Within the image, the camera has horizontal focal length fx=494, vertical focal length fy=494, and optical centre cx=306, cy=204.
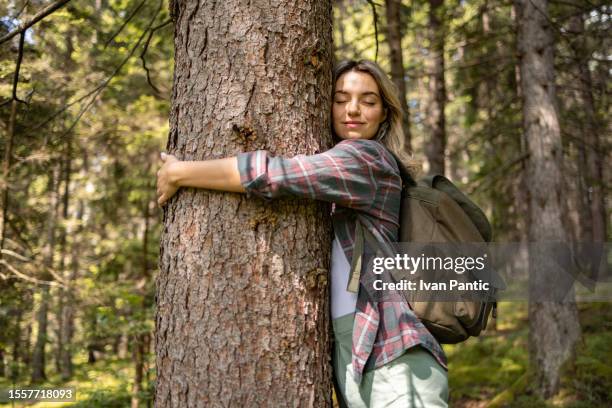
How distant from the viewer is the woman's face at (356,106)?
2.55 metres

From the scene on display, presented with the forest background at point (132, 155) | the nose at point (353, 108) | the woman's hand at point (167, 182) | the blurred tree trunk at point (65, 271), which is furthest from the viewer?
the blurred tree trunk at point (65, 271)

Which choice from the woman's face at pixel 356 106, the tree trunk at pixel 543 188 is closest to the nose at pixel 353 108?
the woman's face at pixel 356 106

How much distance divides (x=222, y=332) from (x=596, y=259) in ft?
28.4

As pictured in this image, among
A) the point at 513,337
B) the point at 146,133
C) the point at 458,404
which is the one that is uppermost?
the point at 146,133

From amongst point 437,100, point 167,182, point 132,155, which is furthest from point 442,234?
point 132,155

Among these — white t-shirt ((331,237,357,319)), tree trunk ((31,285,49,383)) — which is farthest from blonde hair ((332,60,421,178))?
tree trunk ((31,285,49,383))

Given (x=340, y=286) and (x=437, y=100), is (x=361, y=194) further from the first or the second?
(x=437, y=100)

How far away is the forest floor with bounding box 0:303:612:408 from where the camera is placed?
6.73 m

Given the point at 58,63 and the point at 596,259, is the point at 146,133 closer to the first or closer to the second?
the point at 58,63

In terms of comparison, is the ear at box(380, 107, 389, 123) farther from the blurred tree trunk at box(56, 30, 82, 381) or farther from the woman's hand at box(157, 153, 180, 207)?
the blurred tree trunk at box(56, 30, 82, 381)

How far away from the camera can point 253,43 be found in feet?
7.20

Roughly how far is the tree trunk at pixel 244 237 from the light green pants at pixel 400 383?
0.36 feet

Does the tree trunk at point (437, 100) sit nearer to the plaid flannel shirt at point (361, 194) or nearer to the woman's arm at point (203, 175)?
the plaid flannel shirt at point (361, 194)

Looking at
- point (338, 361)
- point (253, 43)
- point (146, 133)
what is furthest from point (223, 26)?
point (146, 133)
